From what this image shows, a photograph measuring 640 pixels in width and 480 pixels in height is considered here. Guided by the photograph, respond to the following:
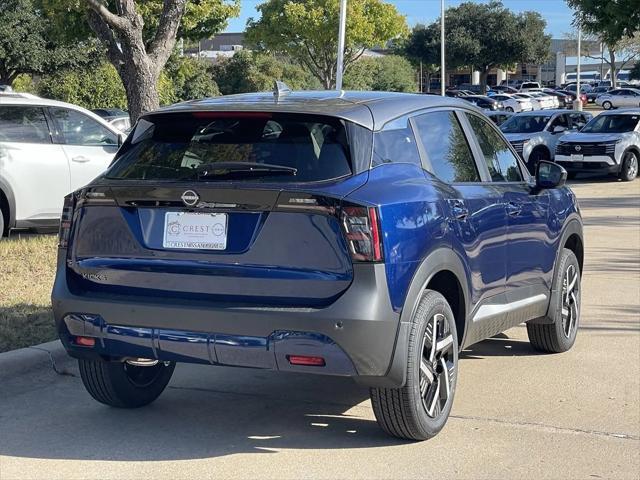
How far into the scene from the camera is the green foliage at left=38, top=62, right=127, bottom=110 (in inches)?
1689

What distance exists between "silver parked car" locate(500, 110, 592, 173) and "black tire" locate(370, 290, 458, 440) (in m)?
18.4

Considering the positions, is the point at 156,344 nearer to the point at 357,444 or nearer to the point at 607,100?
the point at 357,444

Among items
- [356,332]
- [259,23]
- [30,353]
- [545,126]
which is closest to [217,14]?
[545,126]

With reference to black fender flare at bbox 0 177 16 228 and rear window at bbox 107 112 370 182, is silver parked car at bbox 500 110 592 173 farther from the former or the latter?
rear window at bbox 107 112 370 182

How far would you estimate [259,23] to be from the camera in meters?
52.5

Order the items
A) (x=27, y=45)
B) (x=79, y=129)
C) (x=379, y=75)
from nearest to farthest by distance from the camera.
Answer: (x=79, y=129) < (x=27, y=45) < (x=379, y=75)

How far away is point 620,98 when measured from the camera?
65812mm

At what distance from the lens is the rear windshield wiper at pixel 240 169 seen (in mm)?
4914

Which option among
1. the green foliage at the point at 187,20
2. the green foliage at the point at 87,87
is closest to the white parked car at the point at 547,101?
the green foliage at the point at 87,87

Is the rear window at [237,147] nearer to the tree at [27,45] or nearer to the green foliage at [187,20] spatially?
the green foliage at [187,20]

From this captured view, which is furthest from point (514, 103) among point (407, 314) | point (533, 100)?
point (407, 314)

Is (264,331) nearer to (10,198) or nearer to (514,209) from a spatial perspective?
(514,209)

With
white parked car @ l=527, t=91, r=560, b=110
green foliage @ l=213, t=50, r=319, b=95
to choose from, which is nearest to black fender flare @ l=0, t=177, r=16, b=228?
green foliage @ l=213, t=50, r=319, b=95

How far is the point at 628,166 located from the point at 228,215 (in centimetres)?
1963
